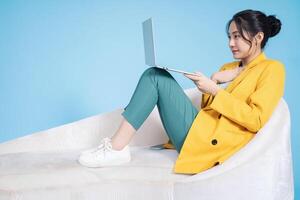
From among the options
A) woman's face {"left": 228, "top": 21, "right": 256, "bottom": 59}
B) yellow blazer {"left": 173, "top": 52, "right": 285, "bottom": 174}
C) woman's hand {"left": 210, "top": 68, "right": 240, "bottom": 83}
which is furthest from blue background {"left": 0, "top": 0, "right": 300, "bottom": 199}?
yellow blazer {"left": 173, "top": 52, "right": 285, "bottom": 174}

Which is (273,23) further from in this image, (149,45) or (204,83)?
(149,45)

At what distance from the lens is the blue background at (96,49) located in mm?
2924

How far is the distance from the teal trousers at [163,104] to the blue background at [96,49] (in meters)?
1.17

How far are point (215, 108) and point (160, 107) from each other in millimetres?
246

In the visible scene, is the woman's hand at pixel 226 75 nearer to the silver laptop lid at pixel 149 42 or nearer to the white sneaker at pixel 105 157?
the silver laptop lid at pixel 149 42

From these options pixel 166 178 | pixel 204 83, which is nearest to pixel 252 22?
pixel 204 83

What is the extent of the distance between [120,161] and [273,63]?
683mm

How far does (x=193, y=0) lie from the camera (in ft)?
10.3

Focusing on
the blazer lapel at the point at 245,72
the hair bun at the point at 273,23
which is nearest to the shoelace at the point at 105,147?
the blazer lapel at the point at 245,72

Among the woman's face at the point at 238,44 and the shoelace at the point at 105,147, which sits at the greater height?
the woman's face at the point at 238,44

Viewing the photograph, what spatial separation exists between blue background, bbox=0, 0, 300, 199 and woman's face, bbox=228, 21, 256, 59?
1.11 metres

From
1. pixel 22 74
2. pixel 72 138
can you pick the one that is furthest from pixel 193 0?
pixel 72 138

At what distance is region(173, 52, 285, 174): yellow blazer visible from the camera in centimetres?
156

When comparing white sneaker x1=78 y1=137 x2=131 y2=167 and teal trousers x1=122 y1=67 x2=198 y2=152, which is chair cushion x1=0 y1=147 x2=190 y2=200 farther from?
teal trousers x1=122 y1=67 x2=198 y2=152
